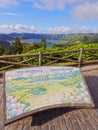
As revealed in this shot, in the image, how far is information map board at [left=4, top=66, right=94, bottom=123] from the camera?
4609 mm

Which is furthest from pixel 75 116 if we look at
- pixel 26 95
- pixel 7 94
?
pixel 7 94

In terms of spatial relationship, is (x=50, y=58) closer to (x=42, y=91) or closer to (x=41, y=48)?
(x=42, y=91)

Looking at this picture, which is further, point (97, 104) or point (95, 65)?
point (95, 65)

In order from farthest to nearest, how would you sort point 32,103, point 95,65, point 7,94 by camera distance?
point 95,65
point 7,94
point 32,103

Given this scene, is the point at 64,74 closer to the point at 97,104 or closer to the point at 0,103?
the point at 97,104

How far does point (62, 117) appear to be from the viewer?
4.94m

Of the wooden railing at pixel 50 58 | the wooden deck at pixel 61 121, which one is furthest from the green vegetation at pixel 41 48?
the wooden deck at pixel 61 121

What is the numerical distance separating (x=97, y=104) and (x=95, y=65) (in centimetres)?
490

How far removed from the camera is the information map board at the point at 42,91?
15.1 feet

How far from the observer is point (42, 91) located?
17.1 feet

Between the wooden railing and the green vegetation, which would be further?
the green vegetation

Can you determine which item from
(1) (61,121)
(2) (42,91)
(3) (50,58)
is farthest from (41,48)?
(1) (61,121)

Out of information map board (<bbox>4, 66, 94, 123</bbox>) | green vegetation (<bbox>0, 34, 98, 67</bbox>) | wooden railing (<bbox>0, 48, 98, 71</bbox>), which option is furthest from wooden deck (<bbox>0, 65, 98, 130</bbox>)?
green vegetation (<bbox>0, 34, 98, 67</bbox>)

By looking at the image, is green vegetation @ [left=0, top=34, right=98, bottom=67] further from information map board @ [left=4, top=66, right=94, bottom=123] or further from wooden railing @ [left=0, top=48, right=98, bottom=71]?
information map board @ [left=4, top=66, right=94, bottom=123]
